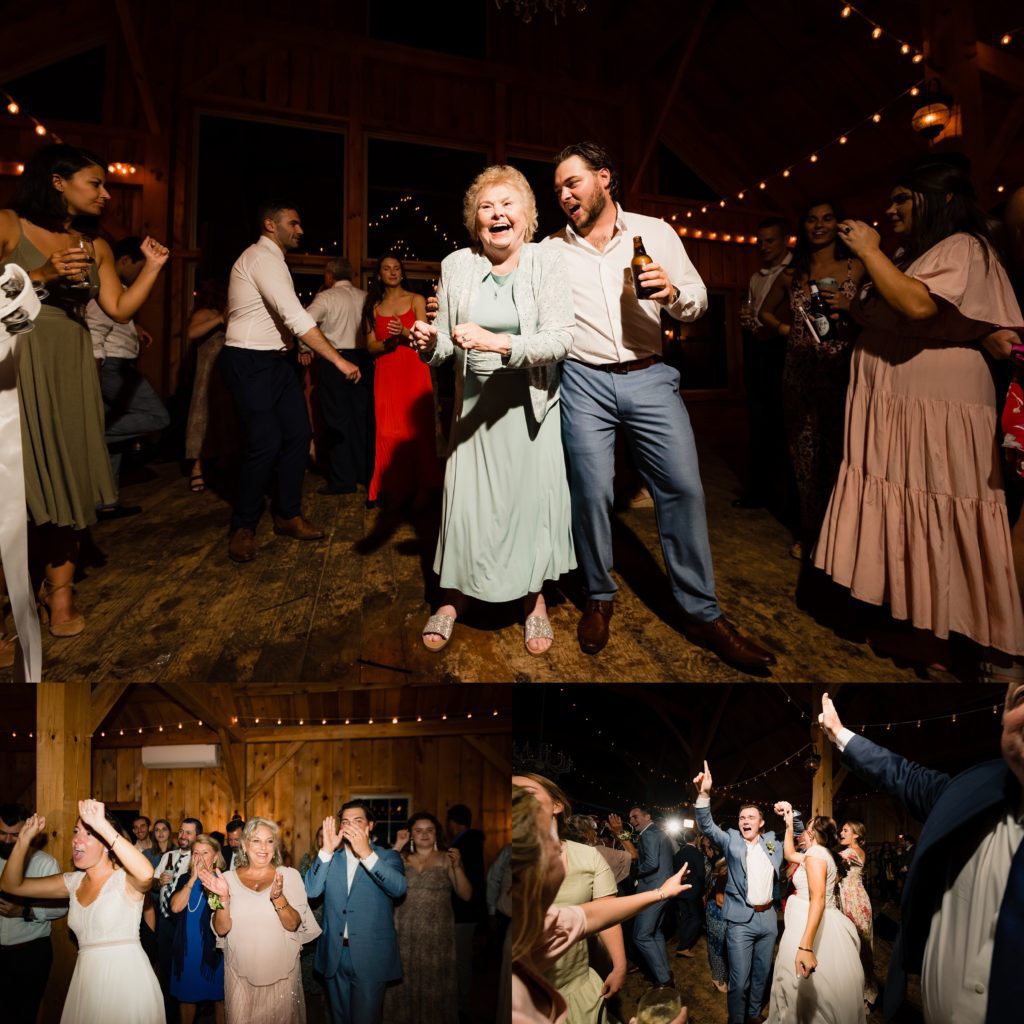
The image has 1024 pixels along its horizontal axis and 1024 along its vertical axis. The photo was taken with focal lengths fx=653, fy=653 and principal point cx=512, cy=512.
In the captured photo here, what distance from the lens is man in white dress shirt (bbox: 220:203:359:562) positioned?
267 cm

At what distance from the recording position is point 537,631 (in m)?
2.04

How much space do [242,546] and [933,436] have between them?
2525mm

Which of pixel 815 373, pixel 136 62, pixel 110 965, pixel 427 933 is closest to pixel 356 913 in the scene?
pixel 427 933

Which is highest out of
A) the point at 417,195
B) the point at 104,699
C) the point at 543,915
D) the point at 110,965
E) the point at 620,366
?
the point at 417,195

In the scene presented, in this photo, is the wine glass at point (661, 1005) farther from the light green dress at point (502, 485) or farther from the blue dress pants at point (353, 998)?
the light green dress at point (502, 485)

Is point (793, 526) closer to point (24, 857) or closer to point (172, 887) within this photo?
point (172, 887)

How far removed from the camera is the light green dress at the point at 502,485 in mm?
1942

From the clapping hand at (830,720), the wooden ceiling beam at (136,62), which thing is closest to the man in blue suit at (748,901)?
the clapping hand at (830,720)

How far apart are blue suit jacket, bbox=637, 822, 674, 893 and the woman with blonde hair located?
0.06 feet

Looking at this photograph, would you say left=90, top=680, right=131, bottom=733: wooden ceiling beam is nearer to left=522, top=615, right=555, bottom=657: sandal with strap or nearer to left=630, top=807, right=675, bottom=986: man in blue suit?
left=522, top=615, right=555, bottom=657: sandal with strap

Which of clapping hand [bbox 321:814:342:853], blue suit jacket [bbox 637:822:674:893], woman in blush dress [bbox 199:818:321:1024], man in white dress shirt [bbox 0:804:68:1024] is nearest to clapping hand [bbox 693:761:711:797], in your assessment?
blue suit jacket [bbox 637:822:674:893]

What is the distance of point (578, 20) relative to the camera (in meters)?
3.44

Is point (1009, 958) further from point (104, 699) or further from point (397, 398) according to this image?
point (397, 398)

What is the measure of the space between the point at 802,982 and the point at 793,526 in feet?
6.30
